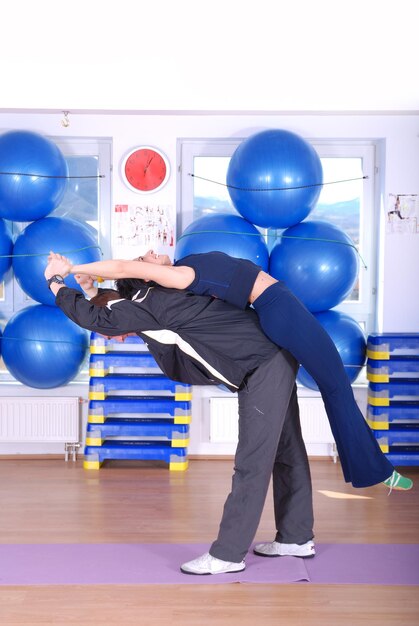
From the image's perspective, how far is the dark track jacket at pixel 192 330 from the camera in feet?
8.78

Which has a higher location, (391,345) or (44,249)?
(44,249)

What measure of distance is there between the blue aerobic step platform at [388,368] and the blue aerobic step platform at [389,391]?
0.04 meters

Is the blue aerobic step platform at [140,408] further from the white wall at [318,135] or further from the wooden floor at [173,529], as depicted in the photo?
the white wall at [318,135]

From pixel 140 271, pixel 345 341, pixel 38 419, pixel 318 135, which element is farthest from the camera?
pixel 318 135

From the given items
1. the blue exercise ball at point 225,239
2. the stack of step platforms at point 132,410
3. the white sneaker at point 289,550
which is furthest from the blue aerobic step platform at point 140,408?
the white sneaker at point 289,550

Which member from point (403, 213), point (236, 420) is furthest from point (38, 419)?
point (403, 213)

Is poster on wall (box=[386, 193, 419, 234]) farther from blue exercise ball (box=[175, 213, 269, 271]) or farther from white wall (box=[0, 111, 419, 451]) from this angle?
blue exercise ball (box=[175, 213, 269, 271])

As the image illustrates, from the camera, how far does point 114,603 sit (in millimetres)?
2559

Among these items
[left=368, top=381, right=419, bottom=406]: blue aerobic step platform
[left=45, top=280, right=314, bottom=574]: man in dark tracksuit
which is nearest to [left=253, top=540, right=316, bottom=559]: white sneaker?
[left=45, top=280, right=314, bottom=574]: man in dark tracksuit

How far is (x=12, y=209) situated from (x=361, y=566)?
2.68m

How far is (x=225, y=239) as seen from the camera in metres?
3.99

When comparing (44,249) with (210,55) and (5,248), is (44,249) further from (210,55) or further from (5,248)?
(210,55)

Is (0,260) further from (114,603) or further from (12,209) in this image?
(114,603)

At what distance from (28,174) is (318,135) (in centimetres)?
190
